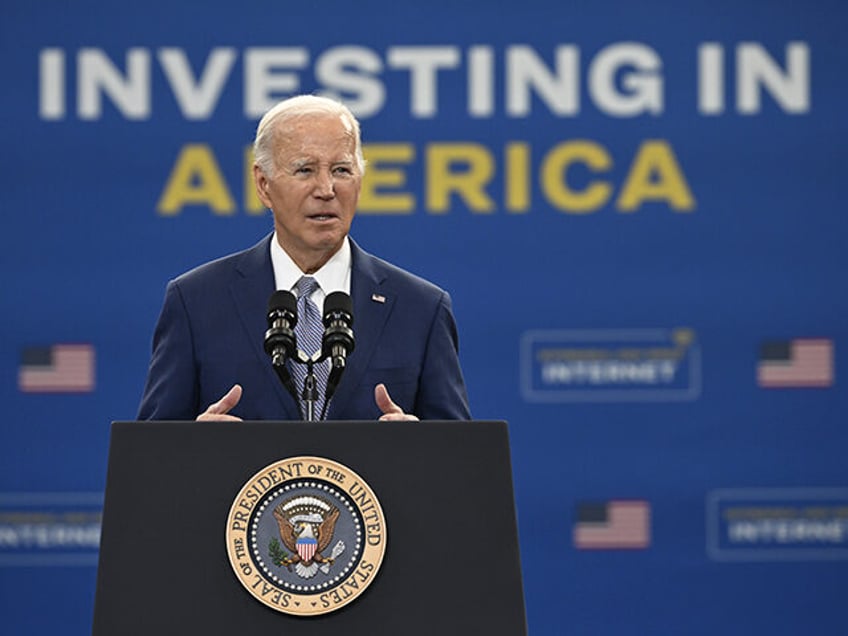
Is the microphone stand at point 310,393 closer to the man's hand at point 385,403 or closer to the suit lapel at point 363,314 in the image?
the man's hand at point 385,403

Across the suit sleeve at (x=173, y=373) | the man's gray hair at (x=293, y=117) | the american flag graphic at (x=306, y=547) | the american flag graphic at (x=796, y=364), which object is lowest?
the american flag graphic at (x=306, y=547)

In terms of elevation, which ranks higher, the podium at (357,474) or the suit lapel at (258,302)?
the suit lapel at (258,302)

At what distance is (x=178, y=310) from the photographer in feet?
7.87

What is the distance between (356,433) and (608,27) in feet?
9.38

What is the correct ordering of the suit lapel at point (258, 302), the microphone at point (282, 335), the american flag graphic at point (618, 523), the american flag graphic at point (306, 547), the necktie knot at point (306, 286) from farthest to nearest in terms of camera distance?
1. the american flag graphic at point (618, 523)
2. the necktie knot at point (306, 286)
3. the suit lapel at point (258, 302)
4. the microphone at point (282, 335)
5. the american flag graphic at point (306, 547)

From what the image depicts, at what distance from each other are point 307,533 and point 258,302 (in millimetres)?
693

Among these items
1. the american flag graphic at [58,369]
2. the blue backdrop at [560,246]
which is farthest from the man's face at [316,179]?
the american flag graphic at [58,369]

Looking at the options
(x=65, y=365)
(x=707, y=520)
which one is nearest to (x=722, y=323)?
(x=707, y=520)

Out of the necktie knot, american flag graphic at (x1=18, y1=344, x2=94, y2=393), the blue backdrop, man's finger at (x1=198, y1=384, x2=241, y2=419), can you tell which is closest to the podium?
man's finger at (x1=198, y1=384, x2=241, y2=419)

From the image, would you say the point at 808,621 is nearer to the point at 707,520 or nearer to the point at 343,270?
the point at 707,520

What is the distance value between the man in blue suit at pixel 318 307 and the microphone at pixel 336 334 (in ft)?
0.89

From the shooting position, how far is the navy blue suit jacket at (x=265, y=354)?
231 cm

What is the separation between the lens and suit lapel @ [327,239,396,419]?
2.30 m

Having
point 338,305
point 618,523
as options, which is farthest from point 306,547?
point 618,523
